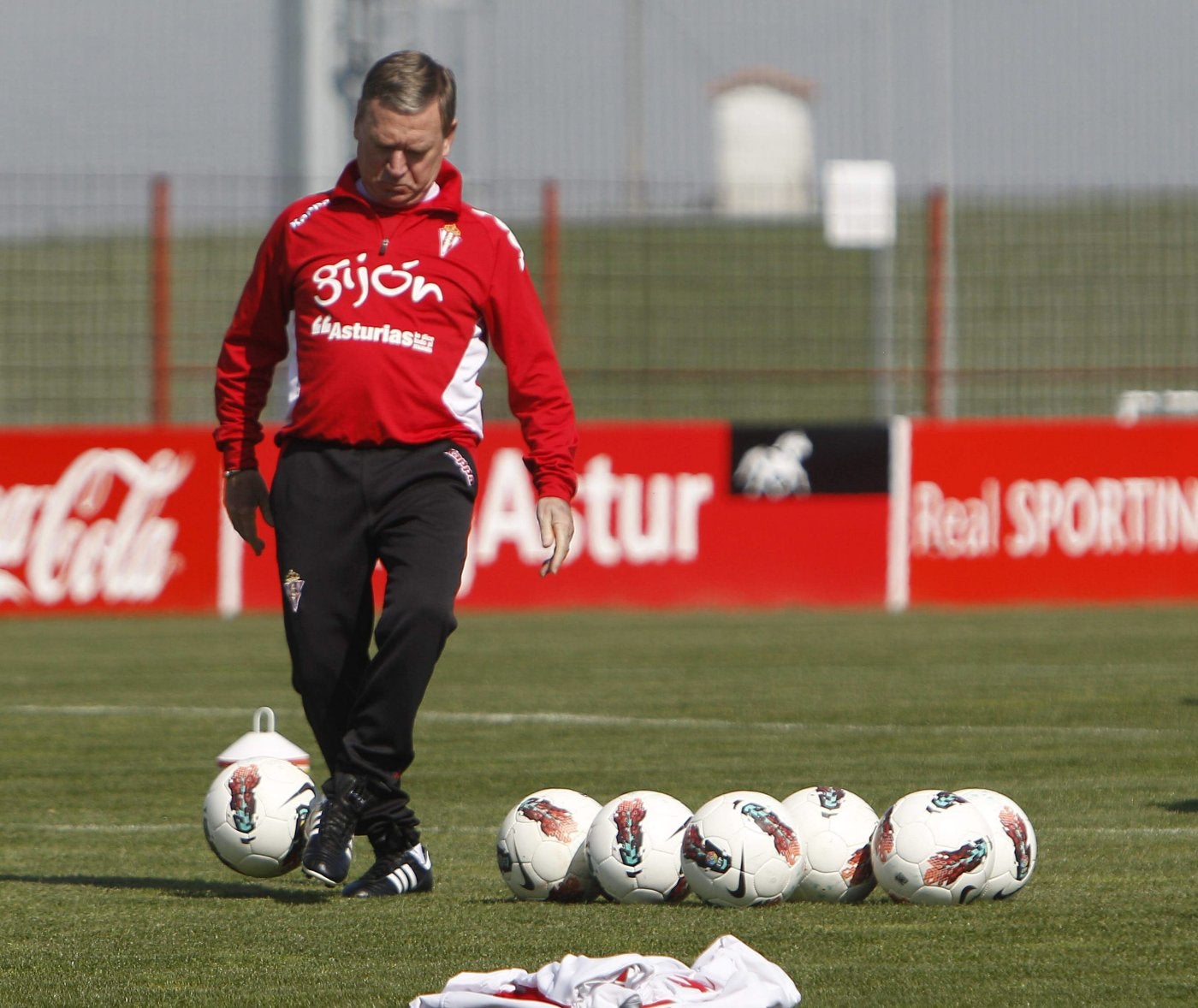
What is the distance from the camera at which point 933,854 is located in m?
5.98

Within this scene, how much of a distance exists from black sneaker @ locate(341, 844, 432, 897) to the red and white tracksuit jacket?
106 centimetres

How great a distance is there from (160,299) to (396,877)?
478 inches

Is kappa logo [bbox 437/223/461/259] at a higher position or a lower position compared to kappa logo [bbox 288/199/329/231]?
lower

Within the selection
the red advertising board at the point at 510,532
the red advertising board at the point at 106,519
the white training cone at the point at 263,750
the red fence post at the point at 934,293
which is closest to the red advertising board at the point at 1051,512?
the red advertising board at the point at 510,532

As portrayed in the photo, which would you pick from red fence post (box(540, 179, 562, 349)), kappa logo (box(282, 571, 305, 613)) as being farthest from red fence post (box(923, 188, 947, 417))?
kappa logo (box(282, 571, 305, 613))

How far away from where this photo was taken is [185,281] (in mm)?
20141

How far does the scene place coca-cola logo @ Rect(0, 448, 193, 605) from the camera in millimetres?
16391

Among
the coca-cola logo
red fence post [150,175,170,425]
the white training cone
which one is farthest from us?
red fence post [150,175,170,425]

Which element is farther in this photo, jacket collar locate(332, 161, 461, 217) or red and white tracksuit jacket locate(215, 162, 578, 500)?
jacket collar locate(332, 161, 461, 217)

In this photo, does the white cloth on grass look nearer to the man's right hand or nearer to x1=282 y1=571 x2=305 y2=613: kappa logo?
x1=282 y1=571 x2=305 y2=613: kappa logo

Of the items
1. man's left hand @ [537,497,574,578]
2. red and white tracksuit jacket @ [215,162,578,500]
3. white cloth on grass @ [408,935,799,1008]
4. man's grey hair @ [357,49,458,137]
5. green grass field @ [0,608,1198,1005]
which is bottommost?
green grass field @ [0,608,1198,1005]

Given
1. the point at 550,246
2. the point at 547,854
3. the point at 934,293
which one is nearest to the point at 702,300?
the point at 550,246

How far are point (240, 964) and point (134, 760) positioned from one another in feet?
14.2

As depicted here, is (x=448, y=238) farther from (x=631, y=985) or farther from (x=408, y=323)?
(x=631, y=985)
